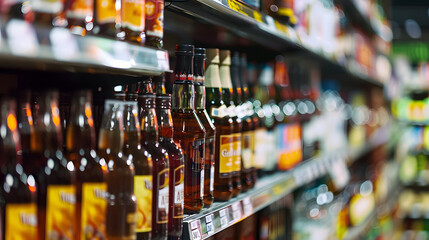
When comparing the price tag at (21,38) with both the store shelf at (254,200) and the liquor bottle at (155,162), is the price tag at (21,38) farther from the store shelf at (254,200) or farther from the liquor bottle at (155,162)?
the store shelf at (254,200)

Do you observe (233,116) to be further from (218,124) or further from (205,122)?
(205,122)

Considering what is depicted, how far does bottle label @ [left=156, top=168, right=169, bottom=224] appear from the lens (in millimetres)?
1163

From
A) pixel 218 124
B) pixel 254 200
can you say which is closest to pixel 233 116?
pixel 218 124

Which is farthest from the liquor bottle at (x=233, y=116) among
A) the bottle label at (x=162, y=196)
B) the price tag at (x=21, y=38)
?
the price tag at (x=21, y=38)

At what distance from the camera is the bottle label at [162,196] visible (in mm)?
1163

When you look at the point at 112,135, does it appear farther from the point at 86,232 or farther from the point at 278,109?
the point at 278,109

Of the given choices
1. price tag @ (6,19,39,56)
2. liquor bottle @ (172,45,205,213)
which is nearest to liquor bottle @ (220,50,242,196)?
liquor bottle @ (172,45,205,213)

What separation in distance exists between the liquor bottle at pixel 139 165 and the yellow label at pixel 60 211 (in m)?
0.19

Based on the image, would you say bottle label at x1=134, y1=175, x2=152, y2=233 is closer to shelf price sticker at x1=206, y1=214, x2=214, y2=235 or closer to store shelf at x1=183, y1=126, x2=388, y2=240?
store shelf at x1=183, y1=126, x2=388, y2=240

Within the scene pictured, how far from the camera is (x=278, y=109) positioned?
2.57 metres

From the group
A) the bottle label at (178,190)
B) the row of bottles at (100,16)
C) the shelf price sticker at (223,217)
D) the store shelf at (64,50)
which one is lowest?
the shelf price sticker at (223,217)

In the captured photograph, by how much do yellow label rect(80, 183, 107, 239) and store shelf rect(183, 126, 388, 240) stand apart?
0.40 metres

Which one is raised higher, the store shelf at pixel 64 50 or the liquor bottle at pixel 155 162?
the store shelf at pixel 64 50

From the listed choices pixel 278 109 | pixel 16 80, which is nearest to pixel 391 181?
pixel 278 109
